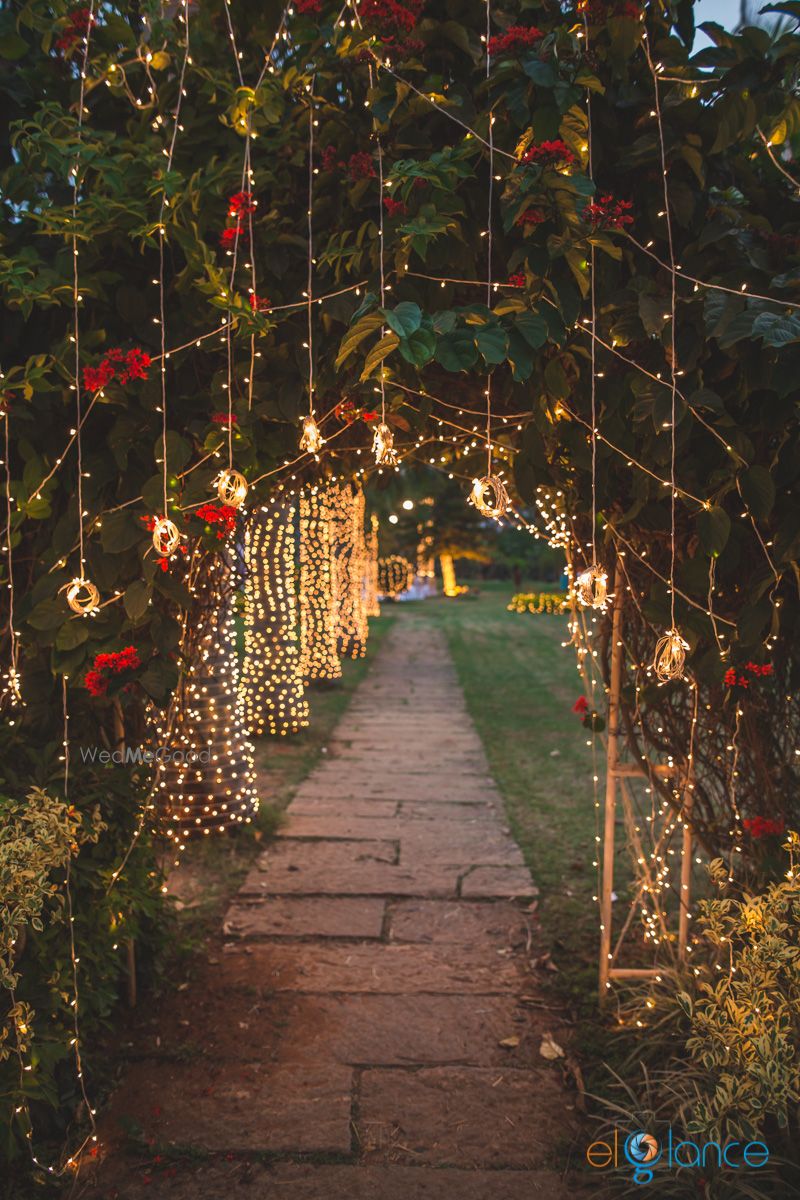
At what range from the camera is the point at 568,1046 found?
2967mm

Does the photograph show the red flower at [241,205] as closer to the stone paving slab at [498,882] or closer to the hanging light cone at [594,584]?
the hanging light cone at [594,584]

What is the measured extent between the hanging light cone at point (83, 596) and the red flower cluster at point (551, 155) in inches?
65.0

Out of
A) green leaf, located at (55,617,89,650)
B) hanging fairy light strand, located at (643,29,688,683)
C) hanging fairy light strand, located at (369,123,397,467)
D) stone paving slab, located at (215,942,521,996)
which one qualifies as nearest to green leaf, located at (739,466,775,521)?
hanging fairy light strand, located at (643,29,688,683)

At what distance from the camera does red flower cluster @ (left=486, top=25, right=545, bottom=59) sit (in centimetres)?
214

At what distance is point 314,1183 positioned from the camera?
2285 mm

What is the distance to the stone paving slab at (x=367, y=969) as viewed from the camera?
11.0 feet

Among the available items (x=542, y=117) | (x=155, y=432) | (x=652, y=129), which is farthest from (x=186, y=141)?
(x=652, y=129)

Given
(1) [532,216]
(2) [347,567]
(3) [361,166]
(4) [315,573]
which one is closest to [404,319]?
(1) [532,216]

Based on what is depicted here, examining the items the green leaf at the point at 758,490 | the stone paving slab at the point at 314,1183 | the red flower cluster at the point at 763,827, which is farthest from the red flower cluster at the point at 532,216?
the stone paving slab at the point at 314,1183

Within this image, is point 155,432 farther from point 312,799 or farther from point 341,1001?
point 312,799

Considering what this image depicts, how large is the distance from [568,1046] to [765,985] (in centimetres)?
111

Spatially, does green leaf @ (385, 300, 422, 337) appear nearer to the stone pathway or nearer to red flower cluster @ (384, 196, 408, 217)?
red flower cluster @ (384, 196, 408, 217)

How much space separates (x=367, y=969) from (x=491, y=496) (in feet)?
7.26

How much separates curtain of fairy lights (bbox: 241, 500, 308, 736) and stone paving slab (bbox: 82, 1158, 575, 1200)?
4.48 metres
